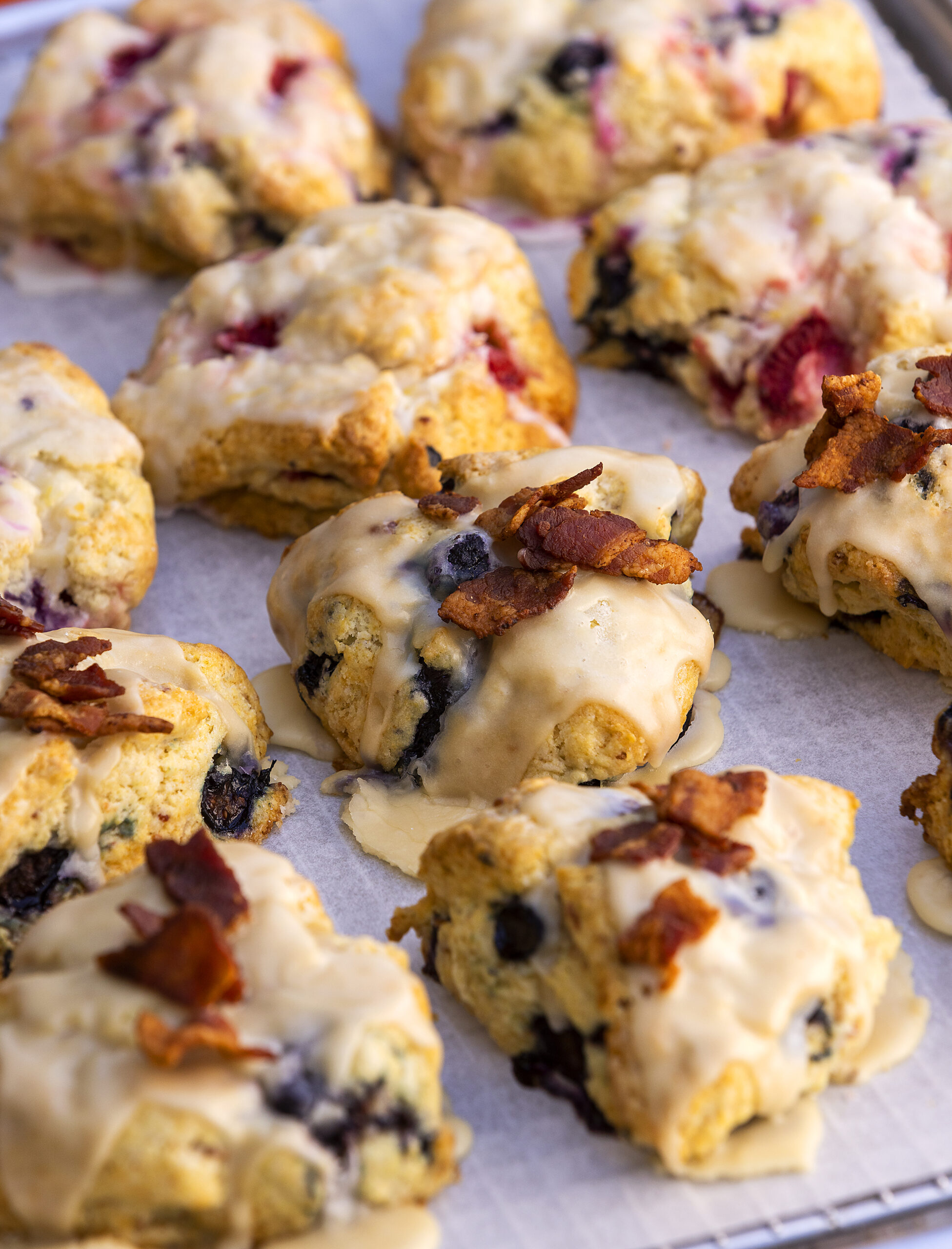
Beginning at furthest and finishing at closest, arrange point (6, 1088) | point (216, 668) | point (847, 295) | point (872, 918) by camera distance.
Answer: point (847, 295)
point (216, 668)
point (872, 918)
point (6, 1088)

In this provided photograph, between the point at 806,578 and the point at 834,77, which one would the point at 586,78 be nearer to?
the point at 834,77

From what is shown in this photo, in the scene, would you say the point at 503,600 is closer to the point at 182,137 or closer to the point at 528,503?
the point at 528,503

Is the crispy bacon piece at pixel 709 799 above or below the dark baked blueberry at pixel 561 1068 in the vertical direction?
above

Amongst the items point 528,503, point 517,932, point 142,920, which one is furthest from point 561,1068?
point 528,503

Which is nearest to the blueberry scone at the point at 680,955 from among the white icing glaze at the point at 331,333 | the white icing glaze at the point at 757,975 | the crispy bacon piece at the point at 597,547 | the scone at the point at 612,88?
the white icing glaze at the point at 757,975

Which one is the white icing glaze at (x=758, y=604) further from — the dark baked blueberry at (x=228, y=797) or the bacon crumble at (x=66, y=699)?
the bacon crumble at (x=66, y=699)

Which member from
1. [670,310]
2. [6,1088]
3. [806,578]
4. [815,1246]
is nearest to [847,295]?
[670,310]
